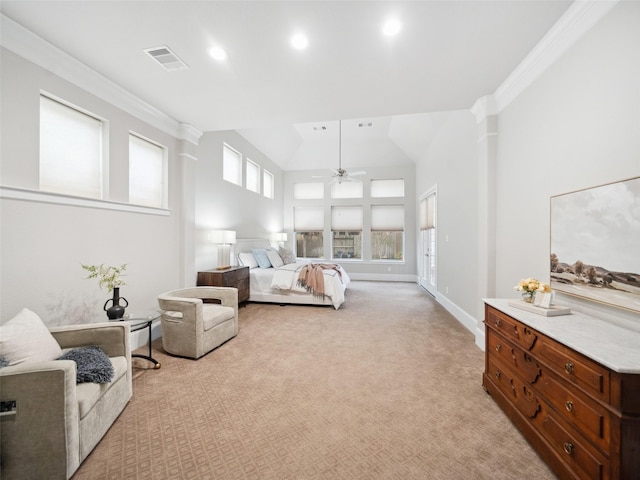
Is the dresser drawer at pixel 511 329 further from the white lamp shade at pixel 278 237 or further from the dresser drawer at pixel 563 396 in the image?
the white lamp shade at pixel 278 237

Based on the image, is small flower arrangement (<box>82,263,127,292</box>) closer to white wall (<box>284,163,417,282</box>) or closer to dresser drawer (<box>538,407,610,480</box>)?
dresser drawer (<box>538,407,610,480</box>)

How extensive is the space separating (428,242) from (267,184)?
4.72m

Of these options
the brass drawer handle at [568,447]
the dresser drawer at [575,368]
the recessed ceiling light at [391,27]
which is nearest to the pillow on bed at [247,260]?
the recessed ceiling light at [391,27]

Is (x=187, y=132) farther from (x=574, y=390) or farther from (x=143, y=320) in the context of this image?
(x=574, y=390)

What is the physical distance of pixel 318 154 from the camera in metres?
7.88

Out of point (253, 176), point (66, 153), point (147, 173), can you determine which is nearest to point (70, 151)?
point (66, 153)

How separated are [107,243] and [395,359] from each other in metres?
3.39

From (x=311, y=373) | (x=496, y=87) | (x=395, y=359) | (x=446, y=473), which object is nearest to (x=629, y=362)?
(x=446, y=473)

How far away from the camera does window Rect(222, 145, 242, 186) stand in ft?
17.1

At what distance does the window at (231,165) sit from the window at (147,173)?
5.20 ft

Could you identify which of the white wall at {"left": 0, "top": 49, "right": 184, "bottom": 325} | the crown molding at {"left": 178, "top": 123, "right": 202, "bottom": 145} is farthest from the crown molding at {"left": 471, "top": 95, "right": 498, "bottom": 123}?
the white wall at {"left": 0, "top": 49, "right": 184, "bottom": 325}

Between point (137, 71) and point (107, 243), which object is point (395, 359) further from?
point (137, 71)

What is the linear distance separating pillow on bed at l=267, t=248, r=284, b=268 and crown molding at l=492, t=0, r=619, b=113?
4755mm

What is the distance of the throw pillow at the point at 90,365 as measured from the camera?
1.64 metres
